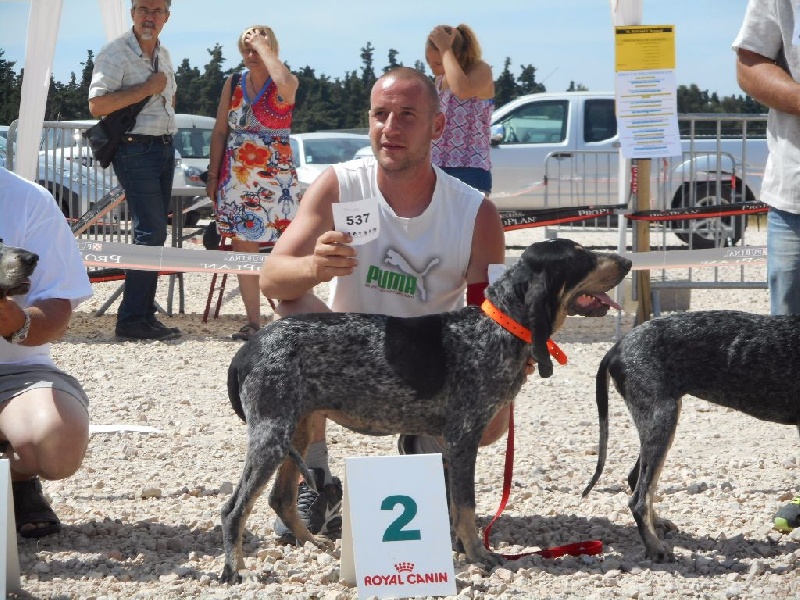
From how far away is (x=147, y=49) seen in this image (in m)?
8.29

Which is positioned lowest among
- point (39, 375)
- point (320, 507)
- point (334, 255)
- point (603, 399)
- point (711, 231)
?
point (320, 507)

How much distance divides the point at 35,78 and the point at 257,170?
197cm

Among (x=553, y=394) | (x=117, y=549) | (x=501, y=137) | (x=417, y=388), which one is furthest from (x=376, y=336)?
(x=501, y=137)

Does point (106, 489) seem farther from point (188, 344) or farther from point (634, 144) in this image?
point (634, 144)

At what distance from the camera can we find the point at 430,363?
388 centimetres

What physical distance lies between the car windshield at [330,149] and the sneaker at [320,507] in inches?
536

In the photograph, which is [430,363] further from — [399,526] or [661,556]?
[661,556]

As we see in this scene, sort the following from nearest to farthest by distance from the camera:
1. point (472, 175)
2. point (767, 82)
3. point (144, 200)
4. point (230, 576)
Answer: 1. point (230, 576)
2. point (767, 82)
3. point (472, 175)
4. point (144, 200)

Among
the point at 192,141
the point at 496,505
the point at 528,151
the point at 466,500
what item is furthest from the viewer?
the point at 192,141

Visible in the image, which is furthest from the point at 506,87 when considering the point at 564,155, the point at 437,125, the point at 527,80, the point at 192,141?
the point at 437,125

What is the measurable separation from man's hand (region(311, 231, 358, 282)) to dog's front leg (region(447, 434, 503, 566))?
28.2 inches

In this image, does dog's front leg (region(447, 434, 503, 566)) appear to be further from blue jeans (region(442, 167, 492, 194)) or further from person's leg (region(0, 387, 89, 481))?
blue jeans (region(442, 167, 492, 194))

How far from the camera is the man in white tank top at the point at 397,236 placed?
4.28 m

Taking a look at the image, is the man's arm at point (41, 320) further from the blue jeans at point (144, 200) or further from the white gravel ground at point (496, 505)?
the blue jeans at point (144, 200)
